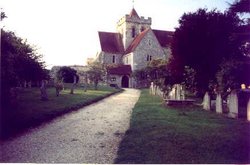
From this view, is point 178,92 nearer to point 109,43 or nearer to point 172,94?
point 172,94

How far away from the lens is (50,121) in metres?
11.6

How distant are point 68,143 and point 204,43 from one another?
27.6 ft

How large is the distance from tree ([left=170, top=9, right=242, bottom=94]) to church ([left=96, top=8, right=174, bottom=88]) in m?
21.8

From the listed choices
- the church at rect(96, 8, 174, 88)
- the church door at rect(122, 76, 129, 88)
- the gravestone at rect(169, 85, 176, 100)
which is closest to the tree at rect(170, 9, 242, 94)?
the gravestone at rect(169, 85, 176, 100)

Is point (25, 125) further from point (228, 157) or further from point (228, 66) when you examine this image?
point (228, 66)

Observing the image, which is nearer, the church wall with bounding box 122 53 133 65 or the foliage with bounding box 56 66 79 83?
the foliage with bounding box 56 66 79 83

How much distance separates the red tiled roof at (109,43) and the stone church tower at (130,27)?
90.6 inches

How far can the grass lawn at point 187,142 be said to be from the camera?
22.3ft

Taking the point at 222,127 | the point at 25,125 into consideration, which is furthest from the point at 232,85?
the point at 25,125

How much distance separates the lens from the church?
140 ft

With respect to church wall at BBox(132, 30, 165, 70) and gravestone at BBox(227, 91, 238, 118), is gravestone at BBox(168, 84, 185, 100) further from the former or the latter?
church wall at BBox(132, 30, 165, 70)

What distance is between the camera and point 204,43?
14.6 metres

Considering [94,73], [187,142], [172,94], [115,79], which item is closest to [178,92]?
[172,94]

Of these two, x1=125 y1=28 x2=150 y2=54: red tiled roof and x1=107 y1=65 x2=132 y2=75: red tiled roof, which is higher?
x1=125 y1=28 x2=150 y2=54: red tiled roof
